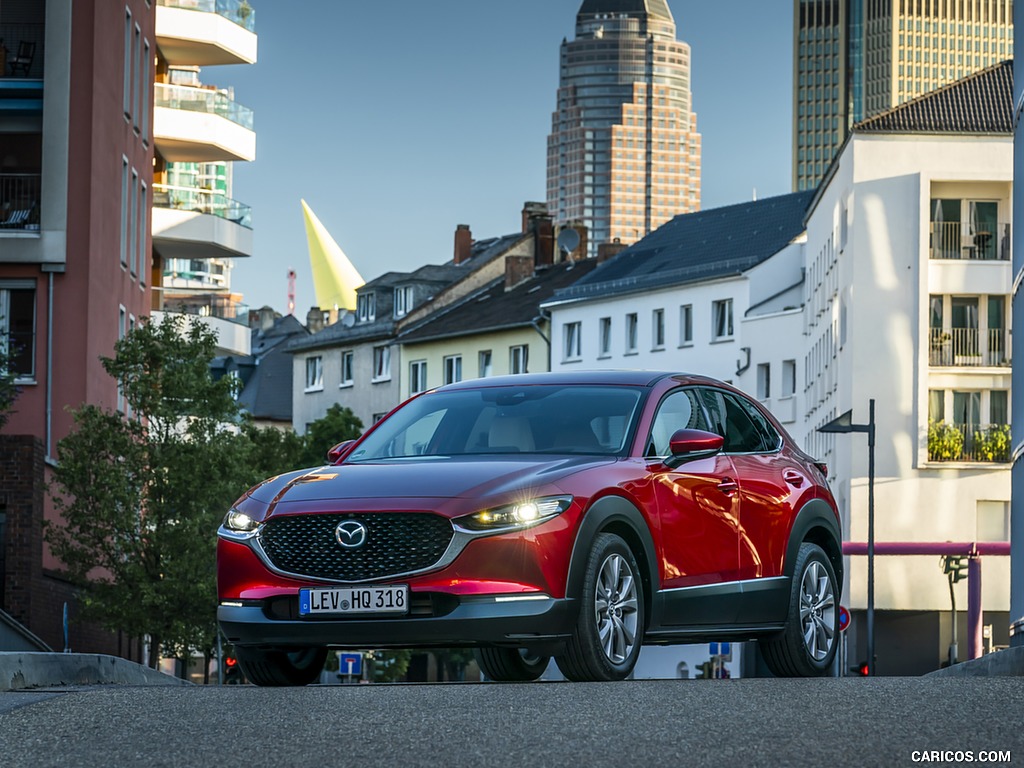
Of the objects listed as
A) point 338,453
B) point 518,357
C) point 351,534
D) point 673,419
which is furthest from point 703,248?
point 351,534

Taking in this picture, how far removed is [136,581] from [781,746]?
26.5 m

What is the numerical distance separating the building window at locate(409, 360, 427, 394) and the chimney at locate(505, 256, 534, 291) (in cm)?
564

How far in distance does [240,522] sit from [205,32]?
4366 cm

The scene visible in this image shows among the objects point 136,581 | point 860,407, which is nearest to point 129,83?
point 136,581

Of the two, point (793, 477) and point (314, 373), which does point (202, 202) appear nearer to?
point (793, 477)

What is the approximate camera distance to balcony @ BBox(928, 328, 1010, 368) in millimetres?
64688

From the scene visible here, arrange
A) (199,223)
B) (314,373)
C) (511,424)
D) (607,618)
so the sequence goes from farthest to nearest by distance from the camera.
→ 1. (314,373)
2. (199,223)
3. (511,424)
4. (607,618)

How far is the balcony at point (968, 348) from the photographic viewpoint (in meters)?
64.7

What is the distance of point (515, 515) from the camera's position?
10695mm

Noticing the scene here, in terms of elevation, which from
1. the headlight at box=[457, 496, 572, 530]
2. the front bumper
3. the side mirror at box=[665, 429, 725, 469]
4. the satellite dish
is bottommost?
the front bumper

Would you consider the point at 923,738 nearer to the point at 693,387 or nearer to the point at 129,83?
the point at 693,387

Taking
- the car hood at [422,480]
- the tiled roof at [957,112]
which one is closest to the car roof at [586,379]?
the car hood at [422,480]

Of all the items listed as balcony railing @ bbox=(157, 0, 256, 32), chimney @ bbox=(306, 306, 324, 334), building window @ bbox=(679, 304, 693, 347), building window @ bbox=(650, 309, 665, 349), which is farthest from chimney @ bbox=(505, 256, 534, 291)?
balcony railing @ bbox=(157, 0, 256, 32)

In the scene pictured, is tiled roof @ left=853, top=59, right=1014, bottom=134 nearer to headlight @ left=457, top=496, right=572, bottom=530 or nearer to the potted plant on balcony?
the potted plant on balcony
